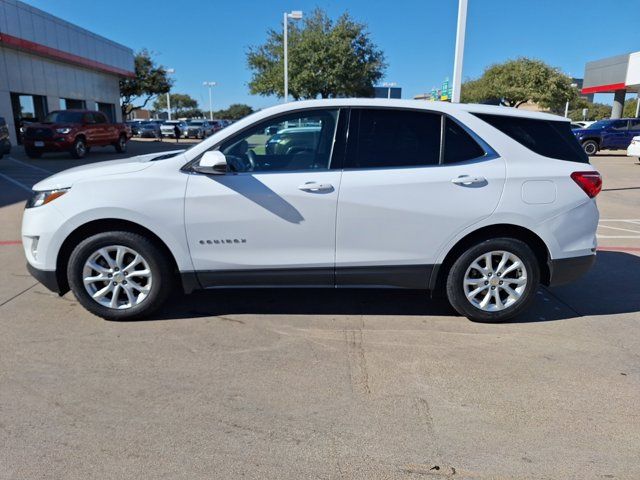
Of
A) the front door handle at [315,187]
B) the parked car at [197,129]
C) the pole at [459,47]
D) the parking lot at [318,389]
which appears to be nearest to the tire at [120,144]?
the pole at [459,47]

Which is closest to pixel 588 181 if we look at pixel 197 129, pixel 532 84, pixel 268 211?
pixel 268 211

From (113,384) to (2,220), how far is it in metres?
6.39

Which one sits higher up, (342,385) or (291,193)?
(291,193)

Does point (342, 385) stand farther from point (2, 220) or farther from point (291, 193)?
point (2, 220)

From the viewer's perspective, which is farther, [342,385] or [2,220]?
[2,220]

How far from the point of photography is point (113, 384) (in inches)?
130

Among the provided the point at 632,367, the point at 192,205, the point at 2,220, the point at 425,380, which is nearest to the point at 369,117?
the point at 192,205

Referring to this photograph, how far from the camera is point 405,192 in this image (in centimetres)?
401

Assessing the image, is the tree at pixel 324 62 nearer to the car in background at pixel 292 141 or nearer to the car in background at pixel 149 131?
the car in background at pixel 149 131

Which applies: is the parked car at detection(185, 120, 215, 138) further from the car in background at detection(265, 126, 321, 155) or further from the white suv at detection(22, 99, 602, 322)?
Answer: the white suv at detection(22, 99, 602, 322)

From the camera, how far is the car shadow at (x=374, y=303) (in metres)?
4.56

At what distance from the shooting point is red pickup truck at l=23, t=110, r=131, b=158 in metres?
18.1

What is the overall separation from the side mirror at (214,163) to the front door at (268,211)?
0.09 m

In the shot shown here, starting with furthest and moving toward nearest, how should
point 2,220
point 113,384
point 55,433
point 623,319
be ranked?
1. point 2,220
2. point 623,319
3. point 113,384
4. point 55,433
